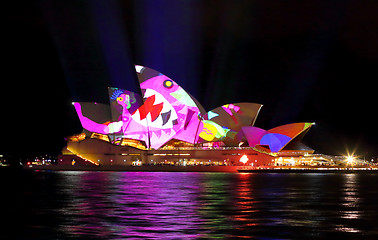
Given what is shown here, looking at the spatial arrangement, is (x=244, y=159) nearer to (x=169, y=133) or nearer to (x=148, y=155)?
(x=169, y=133)

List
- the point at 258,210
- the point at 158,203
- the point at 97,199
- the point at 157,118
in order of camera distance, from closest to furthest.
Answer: the point at 258,210, the point at 158,203, the point at 97,199, the point at 157,118

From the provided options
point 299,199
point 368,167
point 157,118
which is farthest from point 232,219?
point 368,167

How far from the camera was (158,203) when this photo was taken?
25625mm

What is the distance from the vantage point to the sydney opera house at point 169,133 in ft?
244

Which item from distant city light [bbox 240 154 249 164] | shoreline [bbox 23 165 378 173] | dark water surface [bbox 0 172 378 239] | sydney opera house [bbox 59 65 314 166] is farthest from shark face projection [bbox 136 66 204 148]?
dark water surface [bbox 0 172 378 239]

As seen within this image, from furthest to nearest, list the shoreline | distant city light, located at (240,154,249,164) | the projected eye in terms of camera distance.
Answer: distant city light, located at (240,154,249,164)
the shoreline
the projected eye

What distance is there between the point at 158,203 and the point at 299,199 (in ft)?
25.1

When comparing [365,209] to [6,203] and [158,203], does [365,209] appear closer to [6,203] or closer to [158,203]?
[158,203]

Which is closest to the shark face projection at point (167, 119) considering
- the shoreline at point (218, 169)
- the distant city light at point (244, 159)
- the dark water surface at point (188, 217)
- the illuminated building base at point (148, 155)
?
the illuminated building base at point (148, 155)

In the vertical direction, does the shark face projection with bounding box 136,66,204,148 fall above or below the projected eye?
below

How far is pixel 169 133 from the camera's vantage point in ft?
258

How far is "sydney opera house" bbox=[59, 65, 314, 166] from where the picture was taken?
74.4 meters

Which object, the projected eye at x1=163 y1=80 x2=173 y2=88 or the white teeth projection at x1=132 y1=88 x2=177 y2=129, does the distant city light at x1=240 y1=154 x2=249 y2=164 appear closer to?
the white teeth projection at x1=132 y1=88 x2=177 y2=129

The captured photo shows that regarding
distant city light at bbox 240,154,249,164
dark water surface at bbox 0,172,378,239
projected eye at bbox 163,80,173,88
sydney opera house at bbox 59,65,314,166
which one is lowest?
dark water surface at bbox 0,172,378,239
